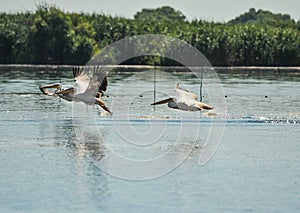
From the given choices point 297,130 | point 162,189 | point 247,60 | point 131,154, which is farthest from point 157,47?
point 162,189

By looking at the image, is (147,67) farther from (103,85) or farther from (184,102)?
(103,85)

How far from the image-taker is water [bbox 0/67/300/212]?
996 cm

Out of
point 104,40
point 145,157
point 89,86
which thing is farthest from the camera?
point 104,40

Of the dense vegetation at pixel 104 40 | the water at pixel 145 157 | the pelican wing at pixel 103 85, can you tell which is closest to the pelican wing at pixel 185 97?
the water at pixel 145 157

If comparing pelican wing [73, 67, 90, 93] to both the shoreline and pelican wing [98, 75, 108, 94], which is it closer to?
pelican wing [98, 75, 108, 94]

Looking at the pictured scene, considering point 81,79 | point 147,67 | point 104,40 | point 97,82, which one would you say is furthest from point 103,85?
point 104,40

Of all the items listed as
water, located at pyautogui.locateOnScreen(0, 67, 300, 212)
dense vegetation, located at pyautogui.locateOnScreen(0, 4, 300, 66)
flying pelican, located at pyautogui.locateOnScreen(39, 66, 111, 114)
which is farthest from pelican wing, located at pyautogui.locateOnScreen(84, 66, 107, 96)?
dense vegetation, located at pyautogui.locateOnScreen(0, 4, 300, 66)

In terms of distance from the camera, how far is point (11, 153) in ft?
42.1

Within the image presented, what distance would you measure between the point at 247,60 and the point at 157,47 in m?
4.03

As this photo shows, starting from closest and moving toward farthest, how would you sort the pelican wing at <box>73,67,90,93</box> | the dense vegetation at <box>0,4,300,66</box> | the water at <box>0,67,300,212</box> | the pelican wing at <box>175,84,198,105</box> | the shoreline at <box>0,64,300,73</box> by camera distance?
the water at <box>0,67,300,212</box> < the pelican wing at <box>73,67,90,93</box> < the pelican wing at <box>175,84,198,105</box> < the shoreline at <box>0,64,300,73</box> < the dense vegetation at <box>0,4,300,66</box>

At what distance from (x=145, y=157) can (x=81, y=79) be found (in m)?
3.28

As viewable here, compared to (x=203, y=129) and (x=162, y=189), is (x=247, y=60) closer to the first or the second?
(x=203, y=129)

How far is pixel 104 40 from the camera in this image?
1631 inches

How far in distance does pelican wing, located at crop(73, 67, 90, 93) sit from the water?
68cm
